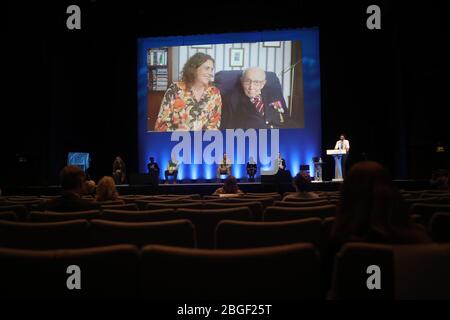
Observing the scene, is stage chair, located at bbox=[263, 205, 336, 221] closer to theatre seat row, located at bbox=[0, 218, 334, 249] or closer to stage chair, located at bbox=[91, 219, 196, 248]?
theatre seat row, located at bbox=[0, 218, 334, 249]

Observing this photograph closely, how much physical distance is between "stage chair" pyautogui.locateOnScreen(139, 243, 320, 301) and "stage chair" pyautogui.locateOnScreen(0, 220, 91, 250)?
3.38 ft

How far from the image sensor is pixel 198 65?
42.2ft

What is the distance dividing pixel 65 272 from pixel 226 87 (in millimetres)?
11966

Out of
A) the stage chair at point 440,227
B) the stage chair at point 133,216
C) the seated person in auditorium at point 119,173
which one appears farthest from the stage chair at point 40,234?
the seated person in auditorium at point 119,173

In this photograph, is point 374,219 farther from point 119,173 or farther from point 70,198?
point 119,173

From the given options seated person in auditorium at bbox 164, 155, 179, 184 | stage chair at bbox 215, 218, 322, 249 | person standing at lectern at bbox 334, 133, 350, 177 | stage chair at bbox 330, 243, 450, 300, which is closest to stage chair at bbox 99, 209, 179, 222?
stage chair at bbox 215, 218, 322, 249

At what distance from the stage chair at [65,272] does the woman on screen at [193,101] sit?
457 inches

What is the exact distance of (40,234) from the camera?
5.93 feet

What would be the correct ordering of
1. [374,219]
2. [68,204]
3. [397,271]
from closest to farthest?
[397,271] < [374,219] < [68,204]

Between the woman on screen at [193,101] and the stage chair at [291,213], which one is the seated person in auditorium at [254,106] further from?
the stage chair at [291,213]

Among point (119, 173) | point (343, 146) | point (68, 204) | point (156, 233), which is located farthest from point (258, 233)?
point (119, 173)

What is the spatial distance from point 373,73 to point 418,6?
2.44 m
